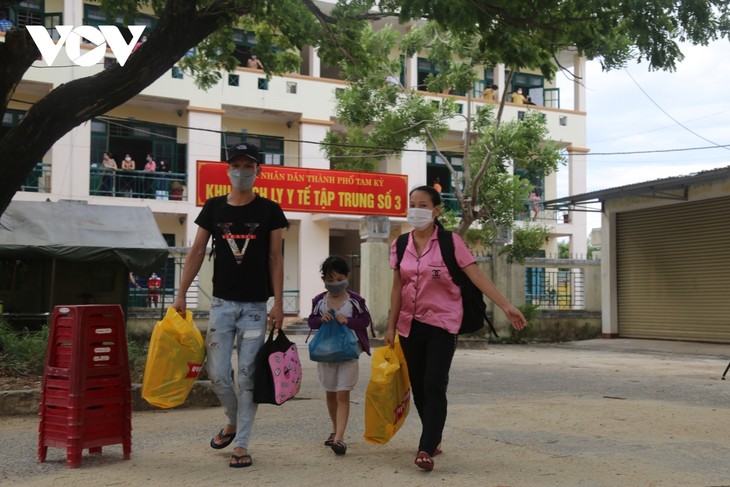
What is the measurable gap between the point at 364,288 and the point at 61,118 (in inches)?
443

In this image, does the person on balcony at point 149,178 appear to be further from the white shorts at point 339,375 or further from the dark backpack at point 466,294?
the dark backpack at point 466,294

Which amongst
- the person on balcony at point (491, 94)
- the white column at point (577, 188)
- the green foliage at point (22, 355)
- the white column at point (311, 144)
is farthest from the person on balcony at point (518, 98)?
the green foliage at point (22, 355)

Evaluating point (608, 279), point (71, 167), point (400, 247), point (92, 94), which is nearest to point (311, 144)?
point (71, 167)

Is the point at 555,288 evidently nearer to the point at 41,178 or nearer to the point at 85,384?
the point at 41,178

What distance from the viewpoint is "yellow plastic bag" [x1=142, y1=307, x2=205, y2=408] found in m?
4.85

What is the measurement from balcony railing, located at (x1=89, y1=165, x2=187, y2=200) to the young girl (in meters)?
17.8

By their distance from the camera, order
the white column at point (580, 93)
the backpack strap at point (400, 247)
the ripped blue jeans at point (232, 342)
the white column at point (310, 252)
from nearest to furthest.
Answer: the ripped blue jeans at point (232, 342)
the backpack strap at point (400, 247)
the white column at point (310, 252)
the white column at point (580, 93)

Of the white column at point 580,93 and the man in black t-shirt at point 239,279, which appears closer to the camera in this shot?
the man in black t-shirt at point 239,279

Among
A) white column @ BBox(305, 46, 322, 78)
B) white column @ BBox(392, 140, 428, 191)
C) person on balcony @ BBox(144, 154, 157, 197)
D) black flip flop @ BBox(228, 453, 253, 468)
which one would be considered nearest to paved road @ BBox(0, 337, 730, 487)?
black flip flop @ BBox(228, 453, 253, 468)

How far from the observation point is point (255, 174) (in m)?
5.09

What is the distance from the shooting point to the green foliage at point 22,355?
7.56 meters

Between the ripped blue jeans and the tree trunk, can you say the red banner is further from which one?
the ripped blue jeans

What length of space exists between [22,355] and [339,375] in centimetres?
423

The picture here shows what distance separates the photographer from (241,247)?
496cm
